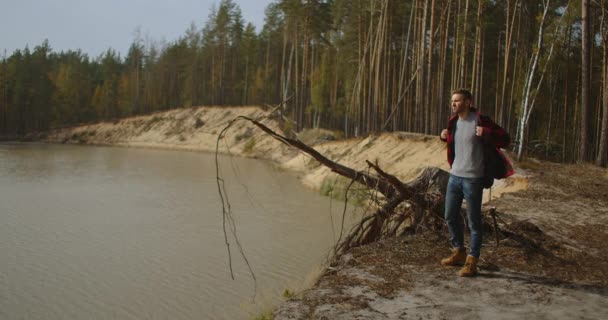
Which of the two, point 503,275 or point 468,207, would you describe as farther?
point 503,275

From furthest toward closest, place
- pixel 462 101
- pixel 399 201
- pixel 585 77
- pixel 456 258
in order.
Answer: pixel 585 77
pixel 399 201
pixel 456 258
pixel 462 101

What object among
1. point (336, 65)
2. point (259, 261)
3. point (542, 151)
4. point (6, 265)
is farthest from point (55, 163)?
point (542, 151)

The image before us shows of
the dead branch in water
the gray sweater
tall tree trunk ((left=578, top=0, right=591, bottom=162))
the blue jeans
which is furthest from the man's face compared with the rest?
tall tree trunk ((left=578, top=0, right=591, bottom=162))

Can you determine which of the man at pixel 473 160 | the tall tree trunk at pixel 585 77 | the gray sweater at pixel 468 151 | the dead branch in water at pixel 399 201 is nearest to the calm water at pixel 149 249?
the dead branch in water at pixel 399 201

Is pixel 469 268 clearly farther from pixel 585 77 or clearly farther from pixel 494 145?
pixel 585 77

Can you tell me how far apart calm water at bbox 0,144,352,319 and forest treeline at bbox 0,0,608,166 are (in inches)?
130

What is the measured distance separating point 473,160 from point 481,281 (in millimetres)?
1137

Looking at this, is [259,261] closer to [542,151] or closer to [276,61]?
[542,151]

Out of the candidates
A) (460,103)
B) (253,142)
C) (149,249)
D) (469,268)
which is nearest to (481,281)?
(469,268)

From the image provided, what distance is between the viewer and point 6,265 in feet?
25.9

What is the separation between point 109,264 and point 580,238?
23.8 ft

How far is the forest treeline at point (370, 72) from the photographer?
18547 millimetres

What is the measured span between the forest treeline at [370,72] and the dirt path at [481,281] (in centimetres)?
208

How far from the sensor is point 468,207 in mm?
4418
